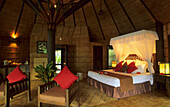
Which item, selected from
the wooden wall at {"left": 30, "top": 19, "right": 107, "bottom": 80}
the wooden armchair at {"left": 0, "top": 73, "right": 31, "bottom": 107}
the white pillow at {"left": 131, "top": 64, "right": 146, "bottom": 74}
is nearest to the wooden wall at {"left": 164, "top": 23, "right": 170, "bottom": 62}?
the white pillow at {"left": 131, "top": 64, "right": 146, "bottom": 74}

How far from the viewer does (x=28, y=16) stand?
6215 mm

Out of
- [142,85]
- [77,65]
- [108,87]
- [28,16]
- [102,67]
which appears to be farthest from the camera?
[102,67]

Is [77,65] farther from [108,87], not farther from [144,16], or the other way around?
[144,16]

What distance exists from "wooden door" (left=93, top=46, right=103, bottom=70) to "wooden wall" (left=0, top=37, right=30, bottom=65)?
478 cm

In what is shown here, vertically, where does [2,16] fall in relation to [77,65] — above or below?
above

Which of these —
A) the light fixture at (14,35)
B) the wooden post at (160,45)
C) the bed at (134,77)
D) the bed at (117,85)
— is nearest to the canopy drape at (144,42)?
the bed at (134,77)

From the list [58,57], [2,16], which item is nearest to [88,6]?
[58,57]

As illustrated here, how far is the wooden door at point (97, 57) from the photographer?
725 centimetres

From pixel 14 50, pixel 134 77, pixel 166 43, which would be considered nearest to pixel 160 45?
pixel 166 43

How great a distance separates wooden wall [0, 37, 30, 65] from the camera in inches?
250

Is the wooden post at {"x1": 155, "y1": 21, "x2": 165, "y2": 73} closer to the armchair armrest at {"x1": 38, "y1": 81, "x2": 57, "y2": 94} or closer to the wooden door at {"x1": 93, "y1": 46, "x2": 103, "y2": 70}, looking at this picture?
the wooden door at {"x1": 93, "y1": 46, "x2": 103, "y2": 70}

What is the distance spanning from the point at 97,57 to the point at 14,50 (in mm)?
5668

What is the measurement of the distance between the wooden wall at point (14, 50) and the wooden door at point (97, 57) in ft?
15.7

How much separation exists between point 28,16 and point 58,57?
3077 mm
